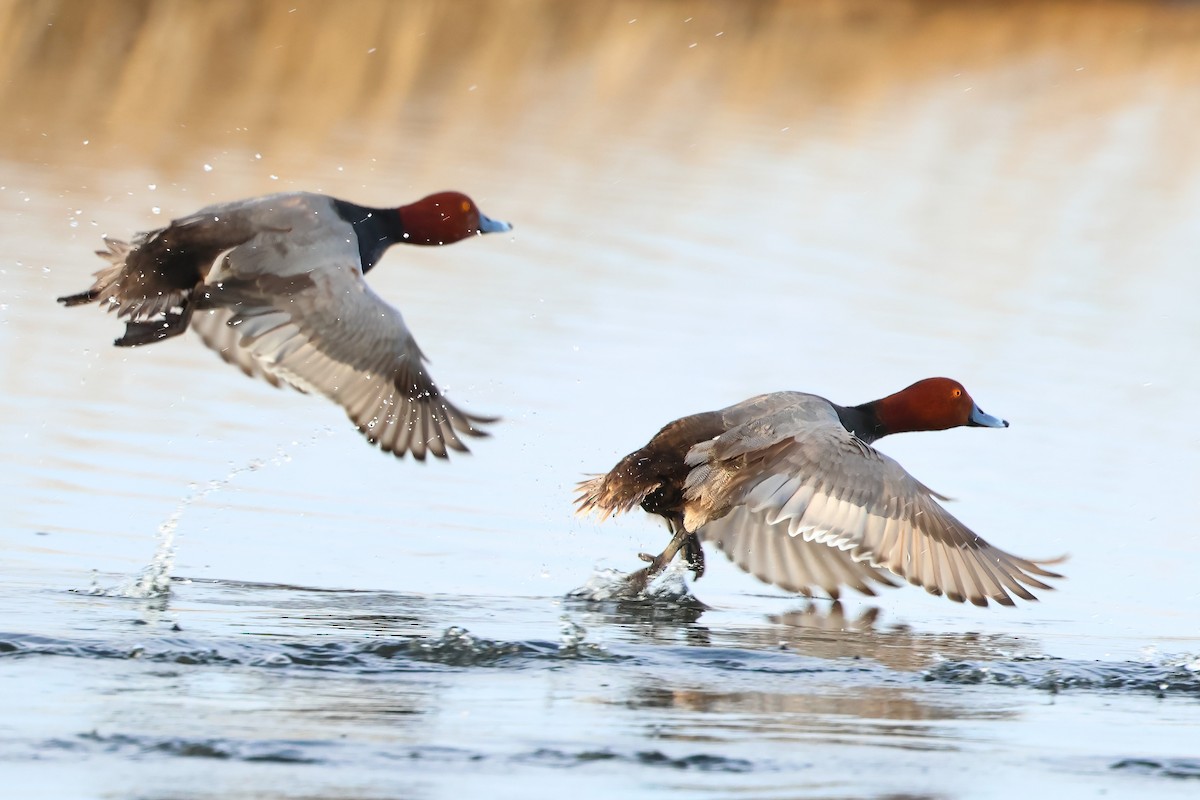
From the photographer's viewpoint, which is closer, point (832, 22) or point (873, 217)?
point (873, 217)

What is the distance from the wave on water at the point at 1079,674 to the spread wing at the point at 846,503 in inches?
22.9

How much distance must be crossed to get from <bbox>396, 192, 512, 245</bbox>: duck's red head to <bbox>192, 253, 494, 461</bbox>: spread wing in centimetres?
71

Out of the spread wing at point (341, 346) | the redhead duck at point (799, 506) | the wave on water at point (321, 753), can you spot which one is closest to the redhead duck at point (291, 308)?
the spread wing at point (341, 346)

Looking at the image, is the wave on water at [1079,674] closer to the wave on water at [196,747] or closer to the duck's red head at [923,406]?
the duck's red head at [923,406]

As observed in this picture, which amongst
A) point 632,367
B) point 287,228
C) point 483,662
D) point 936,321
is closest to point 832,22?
point 936,321

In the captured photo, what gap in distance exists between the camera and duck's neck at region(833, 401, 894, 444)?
28.9 feet

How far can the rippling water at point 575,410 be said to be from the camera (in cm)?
586

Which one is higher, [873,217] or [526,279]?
[873,217]

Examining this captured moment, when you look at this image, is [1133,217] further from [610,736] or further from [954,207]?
[610,736]

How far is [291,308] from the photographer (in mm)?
8383

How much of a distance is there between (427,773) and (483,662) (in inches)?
55.6

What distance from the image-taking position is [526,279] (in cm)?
1445

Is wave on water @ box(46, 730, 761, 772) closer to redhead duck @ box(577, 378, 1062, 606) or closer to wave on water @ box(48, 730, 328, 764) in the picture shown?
wave on water @ box(48, 730, 328, 764)

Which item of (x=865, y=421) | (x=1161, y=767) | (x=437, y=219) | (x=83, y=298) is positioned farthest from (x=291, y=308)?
(x=1161, y=767)
